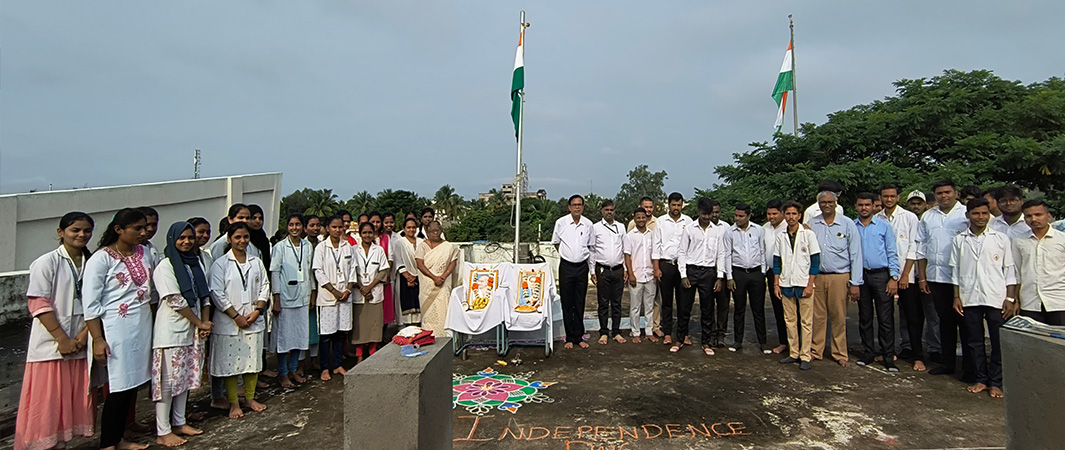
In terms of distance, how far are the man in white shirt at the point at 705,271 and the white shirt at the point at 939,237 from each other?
1855 mm

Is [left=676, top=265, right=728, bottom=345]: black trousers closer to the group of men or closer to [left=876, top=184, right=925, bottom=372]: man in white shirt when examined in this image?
the group of men

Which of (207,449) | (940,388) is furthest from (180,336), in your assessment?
(940,388)

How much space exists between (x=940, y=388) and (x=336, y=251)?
222 inches

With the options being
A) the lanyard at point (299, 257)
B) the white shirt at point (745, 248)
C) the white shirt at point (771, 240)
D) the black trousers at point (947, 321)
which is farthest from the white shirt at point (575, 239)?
the black trousers at point (947, 321)

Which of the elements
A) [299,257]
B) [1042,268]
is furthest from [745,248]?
[299,257]

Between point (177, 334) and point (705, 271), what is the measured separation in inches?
196

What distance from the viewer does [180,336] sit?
3.51 m

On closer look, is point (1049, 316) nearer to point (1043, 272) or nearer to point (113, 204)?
point (1043, 272)

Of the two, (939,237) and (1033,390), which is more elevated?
(939,237)

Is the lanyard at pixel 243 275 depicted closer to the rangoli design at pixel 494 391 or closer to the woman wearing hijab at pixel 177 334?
the woman wearing hijab at pixel 177 334

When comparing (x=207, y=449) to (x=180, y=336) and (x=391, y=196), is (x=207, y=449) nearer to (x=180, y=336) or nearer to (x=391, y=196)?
(x=180, y=336)

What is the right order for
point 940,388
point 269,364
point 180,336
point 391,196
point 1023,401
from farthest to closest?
point 391,196
point 269,364
point 940,388
point 180,336
point 1023,401

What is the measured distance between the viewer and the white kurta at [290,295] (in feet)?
15.2

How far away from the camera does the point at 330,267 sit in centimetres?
498
